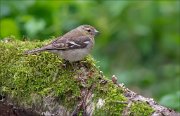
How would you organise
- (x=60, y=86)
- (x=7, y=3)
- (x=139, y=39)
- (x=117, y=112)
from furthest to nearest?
(x=139, y=39) < (x=7, y=3) < (x=60, y=86) < (x=117, y=112)

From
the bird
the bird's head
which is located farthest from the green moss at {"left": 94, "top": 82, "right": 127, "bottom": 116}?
the bird's head

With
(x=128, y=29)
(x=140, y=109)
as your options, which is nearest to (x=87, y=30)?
(x=140, y=109)

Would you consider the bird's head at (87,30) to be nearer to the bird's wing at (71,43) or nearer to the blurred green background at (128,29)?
the bird's wing at (71,43)

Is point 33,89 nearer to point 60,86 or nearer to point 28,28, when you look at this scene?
point 60,86

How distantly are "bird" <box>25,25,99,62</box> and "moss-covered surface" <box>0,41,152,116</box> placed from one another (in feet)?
0.41

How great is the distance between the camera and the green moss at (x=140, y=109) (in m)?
5.49

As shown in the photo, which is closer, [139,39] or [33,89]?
[33,89]

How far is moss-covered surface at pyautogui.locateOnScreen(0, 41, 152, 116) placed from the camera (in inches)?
227

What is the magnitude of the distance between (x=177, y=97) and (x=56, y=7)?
4.33 m

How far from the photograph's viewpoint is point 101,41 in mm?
12305

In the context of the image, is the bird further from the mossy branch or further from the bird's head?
the mossy branch

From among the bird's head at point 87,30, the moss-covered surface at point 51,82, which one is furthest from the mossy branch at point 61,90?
the bird's head at point 87,30

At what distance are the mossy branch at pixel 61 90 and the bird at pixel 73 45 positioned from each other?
0.67 feet

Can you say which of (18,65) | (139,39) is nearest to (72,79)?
(18,65)
